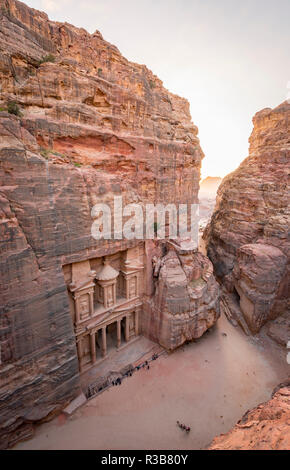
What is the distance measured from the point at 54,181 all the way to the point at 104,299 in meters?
7.31

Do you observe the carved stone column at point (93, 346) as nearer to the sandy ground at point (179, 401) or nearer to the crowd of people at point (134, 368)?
the crowd of people at point (134, 368)

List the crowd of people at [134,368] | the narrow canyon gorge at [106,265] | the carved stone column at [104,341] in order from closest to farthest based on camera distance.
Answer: the narrow canyon gorge at [106,265] → the crowd of people at [134,368] → the carved stone column at [104,341]

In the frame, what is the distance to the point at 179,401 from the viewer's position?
10.5 meters

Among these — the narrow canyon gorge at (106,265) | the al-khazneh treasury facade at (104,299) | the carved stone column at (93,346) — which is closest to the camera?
the narrow canyon gorge at (106,265)

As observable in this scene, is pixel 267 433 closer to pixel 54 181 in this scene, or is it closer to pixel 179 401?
pixel 179 401

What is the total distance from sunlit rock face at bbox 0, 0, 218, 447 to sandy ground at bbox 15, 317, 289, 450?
1.27 meters

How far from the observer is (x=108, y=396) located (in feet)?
34.5

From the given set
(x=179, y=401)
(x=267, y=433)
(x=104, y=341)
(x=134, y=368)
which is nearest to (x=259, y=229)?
(x=179, y=401)

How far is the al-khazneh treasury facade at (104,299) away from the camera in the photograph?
10688 mm

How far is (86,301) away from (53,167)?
721 centimetres

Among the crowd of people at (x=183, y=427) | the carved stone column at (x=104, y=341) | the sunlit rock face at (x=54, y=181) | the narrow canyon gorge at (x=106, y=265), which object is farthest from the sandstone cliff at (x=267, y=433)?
the carved stone column at (x=104, y=341)

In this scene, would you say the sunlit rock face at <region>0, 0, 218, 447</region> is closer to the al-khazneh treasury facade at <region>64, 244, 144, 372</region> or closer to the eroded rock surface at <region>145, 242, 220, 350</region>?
the eroded rock surface at <region>145, 242, 220, 350</region>

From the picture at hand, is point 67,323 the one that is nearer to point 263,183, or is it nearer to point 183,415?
point 183,415

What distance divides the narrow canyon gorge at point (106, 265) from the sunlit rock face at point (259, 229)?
0.15 metres
